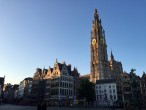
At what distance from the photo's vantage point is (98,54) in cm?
11938

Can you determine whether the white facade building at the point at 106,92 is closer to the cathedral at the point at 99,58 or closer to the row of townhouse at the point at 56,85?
the row of townhouse at the point at 56,85

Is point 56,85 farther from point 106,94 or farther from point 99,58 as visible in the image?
point 99,58

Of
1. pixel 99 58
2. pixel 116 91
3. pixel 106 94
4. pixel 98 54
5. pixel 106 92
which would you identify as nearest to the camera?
pixel 116 91

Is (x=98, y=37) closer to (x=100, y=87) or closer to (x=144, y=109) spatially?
(x=100, y=87)

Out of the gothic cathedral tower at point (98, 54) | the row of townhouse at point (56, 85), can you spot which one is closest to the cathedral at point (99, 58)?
the gothic cathedral tower at point (98, 54)

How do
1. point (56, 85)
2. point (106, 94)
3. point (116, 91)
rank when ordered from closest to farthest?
point (116, 91) < point (106, 94) < point (56, 85)

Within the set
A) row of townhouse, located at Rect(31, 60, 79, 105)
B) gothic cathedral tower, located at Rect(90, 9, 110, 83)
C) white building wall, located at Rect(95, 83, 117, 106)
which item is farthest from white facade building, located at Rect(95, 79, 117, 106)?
gothic cathedral tower, located at Rect(90, 9, 110, 83)

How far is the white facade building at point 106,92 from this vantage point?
7206cm

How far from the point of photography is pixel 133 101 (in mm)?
29172

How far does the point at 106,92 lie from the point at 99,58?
45.3m

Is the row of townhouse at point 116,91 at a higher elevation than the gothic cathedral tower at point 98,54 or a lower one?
lower

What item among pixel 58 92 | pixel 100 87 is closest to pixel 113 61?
pixel 100 87

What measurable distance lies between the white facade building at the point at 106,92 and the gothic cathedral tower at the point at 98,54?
31.8 m

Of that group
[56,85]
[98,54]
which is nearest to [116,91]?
[56,85]
